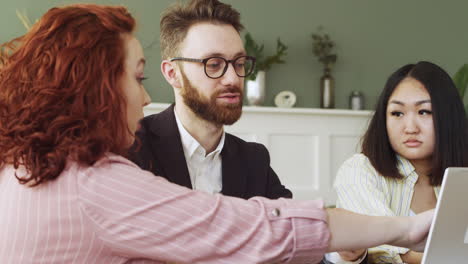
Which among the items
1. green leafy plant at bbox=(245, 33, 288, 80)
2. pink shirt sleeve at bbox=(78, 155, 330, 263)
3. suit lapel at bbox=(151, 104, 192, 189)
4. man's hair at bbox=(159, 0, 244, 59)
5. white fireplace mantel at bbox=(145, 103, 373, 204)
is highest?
man's hair at bbox=(159, 0, 244, 59)

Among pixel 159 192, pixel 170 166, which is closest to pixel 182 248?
pixel 159 192

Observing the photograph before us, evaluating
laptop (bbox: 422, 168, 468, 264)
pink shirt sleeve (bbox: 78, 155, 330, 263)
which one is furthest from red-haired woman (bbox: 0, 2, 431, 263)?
laptop (bbox: 422, 168, 468, 264)

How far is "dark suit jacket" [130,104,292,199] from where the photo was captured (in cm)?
170

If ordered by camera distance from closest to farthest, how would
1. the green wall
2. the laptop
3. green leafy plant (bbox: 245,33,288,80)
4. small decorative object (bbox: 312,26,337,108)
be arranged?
the laptop
green leafy plant (bbox: 245,33,288,80)
the green wall
small decorative object (bbox: 312,26,337,108)

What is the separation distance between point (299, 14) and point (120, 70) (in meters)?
4.01

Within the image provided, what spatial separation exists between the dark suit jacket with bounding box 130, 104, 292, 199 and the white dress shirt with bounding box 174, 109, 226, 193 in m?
0.03

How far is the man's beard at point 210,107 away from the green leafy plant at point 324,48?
3.02 m

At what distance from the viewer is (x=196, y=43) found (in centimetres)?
186

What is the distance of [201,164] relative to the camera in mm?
1823

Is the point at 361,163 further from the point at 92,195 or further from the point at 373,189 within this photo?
the point at 92,195

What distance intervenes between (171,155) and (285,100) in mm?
3028

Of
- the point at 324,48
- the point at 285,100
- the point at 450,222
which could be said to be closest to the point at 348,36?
the point at 324,48

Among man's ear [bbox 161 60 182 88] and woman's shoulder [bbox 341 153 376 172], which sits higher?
man's ear [bbox 161 60 182 88]

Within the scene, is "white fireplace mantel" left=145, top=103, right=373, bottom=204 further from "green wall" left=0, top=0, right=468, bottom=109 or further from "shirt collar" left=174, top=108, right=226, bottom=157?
"shirt collar" left=174, top=108, right=226, bottom=157
